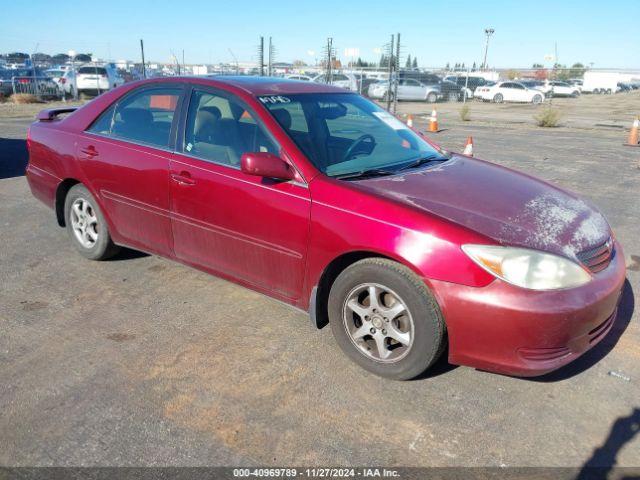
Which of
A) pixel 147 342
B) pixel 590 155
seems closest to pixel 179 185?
pixel 147 342

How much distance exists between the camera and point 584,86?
52500 millimetres

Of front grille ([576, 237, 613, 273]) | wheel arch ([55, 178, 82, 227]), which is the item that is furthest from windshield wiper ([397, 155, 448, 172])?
wheel arch ([55, 178, 82, 227])

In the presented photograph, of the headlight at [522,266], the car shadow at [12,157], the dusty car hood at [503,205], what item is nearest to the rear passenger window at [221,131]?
the dusty car hood at [503,205]

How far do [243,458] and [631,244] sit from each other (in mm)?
4615

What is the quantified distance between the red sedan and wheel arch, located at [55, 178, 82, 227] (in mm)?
52

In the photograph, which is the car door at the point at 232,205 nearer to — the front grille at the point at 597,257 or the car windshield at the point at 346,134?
the car windshield at the point at 346,134

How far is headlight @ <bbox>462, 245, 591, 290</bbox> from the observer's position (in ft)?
8.32

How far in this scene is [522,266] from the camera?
2.55 metres

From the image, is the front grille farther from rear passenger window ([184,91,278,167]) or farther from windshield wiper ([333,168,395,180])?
rear passenger window ([184,91,278,167])

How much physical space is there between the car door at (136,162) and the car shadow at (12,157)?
4.81 metres

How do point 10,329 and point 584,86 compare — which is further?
point 584,86

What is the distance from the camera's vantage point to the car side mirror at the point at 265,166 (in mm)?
3018

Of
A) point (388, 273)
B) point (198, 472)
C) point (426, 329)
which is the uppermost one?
point (388, 273)

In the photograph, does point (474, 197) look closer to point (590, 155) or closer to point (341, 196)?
point (341, 196)
